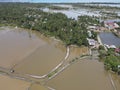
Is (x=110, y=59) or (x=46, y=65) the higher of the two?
(x=110, y=59)

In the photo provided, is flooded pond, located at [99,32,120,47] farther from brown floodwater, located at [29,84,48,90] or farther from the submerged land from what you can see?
brown floodwater, located at [29,84,48,90]

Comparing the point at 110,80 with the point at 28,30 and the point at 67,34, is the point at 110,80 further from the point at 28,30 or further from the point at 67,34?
the point at 28,30

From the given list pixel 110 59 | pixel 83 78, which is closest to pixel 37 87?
pixel 83 78

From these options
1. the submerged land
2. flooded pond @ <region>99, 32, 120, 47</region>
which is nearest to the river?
the submerged land

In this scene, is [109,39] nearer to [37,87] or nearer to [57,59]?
[57,59]

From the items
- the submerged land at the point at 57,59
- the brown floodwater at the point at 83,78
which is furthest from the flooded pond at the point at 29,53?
the brown floodwater at the point at 83,78

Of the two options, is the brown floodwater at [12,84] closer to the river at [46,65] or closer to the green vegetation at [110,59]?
the river at [46,65]
